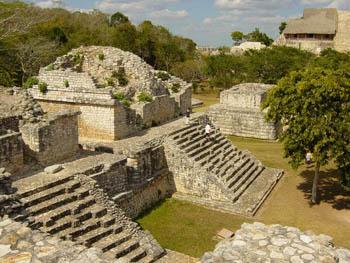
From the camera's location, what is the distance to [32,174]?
37.9 ft

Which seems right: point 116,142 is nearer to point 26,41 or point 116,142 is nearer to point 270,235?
point 270,235

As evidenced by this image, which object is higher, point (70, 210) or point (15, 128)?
point (15, 128)

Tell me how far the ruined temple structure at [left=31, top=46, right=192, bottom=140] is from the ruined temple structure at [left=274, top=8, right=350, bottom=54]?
3798cm

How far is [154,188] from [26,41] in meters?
25.2

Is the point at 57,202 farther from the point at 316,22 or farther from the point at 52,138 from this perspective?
the point at 316,22

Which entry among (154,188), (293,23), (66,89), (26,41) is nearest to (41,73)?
(66,89)

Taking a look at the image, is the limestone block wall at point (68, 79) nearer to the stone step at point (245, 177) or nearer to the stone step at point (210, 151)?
the stone step at point (210, 151)

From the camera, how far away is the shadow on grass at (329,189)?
47.5 feet

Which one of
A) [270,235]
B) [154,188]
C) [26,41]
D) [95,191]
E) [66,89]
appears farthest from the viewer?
[26,41]

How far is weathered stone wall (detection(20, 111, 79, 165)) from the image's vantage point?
12.2m

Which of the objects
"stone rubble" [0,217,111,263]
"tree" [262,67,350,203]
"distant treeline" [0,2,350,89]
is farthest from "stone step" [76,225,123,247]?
"distant treeline" [0,2,350,89]

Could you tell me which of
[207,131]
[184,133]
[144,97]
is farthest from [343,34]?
[184,133]

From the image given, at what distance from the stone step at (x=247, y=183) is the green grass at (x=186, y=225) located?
47.7 inches

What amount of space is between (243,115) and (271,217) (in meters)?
11.0
